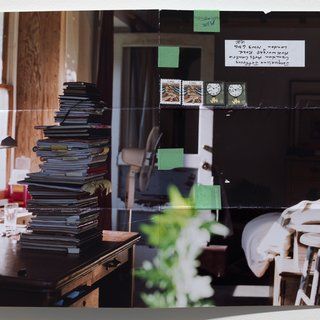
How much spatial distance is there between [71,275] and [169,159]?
2.93 feet

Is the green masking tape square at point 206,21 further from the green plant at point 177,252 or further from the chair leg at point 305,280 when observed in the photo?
the chair leg at point 305,280

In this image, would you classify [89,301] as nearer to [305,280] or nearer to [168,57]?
[305,280]

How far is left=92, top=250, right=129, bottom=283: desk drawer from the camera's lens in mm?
3501

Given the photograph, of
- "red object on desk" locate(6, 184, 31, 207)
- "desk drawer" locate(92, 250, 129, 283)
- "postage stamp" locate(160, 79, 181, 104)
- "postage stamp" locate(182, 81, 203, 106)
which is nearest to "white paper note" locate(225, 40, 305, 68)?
"postage stamp" locate(182, 81, 203, 106)

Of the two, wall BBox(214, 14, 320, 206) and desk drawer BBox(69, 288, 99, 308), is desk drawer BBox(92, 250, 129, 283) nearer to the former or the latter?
desk drawer BBox(69, 288, 99, 308)

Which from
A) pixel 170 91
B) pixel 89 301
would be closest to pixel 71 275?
pixel 89 301

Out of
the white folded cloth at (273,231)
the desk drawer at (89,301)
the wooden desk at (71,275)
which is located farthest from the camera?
the white folded cloth at (273,231)

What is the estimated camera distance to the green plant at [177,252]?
3.53 meters

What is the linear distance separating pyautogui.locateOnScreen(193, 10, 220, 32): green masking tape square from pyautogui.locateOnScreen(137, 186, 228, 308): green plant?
981 mm

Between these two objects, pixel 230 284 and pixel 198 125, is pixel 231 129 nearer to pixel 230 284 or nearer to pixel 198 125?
pixel 198 125

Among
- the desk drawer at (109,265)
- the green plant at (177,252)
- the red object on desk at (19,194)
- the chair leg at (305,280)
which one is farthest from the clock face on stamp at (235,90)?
the red object on desk at (19,194)

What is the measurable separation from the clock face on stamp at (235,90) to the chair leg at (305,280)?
1027 millimetres

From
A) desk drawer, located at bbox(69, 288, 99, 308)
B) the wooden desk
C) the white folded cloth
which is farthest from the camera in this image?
the white folded cloth

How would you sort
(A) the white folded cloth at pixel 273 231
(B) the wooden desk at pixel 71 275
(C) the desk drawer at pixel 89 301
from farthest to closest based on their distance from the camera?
(A) the white folded cloth at pixel 273 231 → (C) the desk drawer at pixel 89 301 → (B) the wooden desk at pixel 71 275
